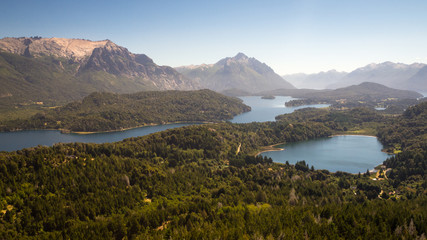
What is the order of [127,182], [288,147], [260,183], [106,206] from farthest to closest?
1. [288,147]
2. [260,183]
3. [127,182]
4. [106,206]

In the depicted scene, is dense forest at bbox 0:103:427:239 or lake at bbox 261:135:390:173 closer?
dense forest at bbox 0:103:427:239

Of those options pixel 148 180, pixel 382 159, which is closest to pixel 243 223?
pixel 148 180

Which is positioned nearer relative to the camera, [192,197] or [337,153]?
[192,197]

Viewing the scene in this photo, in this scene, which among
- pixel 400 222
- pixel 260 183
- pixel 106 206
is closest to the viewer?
pixel 400 222

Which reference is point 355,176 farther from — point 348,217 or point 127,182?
point 127,182
